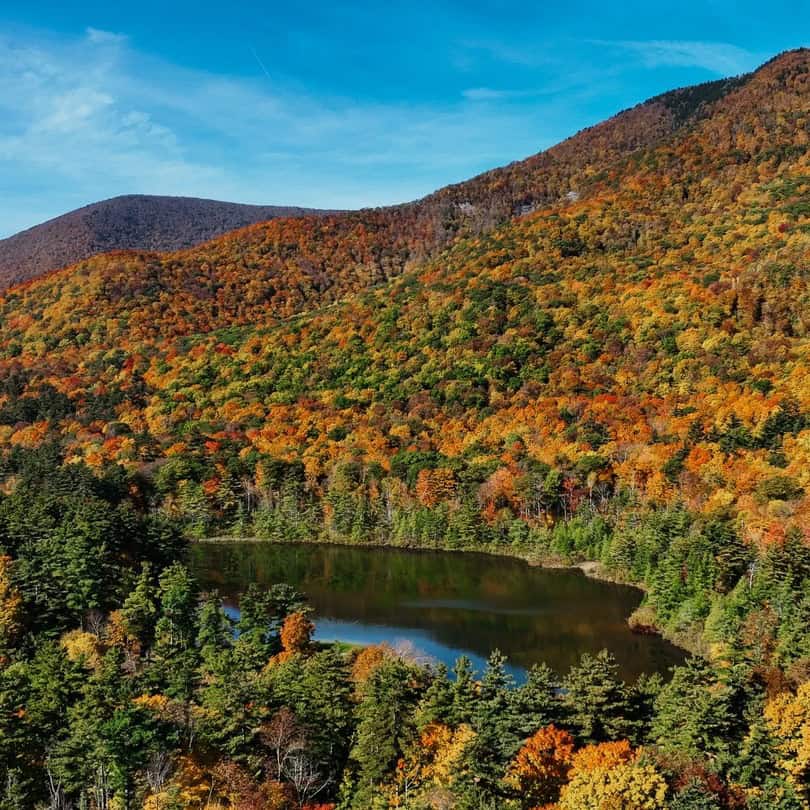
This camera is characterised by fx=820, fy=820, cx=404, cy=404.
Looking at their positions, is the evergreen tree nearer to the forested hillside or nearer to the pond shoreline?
the forested hillside

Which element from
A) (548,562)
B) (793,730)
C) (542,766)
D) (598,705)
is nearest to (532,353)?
(548,562)

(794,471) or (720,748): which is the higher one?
(794,471)

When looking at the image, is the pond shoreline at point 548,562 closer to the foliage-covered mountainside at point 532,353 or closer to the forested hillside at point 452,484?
the forested hillside at point 452,484

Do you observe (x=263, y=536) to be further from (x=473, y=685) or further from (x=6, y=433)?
(x=473, y=685)

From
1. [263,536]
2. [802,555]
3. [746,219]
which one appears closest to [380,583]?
[263,536]

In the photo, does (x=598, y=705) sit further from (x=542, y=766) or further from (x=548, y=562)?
(x=548, y=562)

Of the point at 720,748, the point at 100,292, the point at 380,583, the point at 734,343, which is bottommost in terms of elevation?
the point at 380,583
